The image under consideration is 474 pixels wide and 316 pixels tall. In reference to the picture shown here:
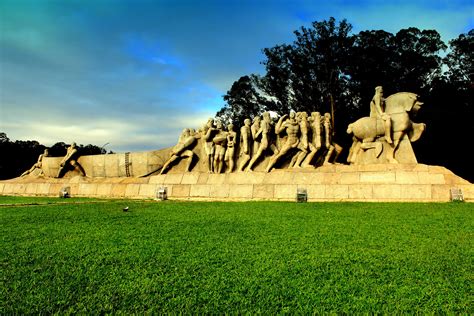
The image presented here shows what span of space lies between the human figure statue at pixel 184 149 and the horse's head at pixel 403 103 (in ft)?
25.3

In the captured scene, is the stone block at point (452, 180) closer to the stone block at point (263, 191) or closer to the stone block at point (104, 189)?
the stone block at point (263, 191)

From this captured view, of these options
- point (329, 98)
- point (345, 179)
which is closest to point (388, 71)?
point (329, 98)

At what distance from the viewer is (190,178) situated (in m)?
14.9

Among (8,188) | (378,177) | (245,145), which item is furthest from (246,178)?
(8,188)

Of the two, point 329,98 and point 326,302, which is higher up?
point 329,98

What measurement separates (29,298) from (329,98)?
92.0ft

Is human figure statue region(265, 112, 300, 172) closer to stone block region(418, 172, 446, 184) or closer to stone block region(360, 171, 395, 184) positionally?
stone block region(360, 171, 395, 184)

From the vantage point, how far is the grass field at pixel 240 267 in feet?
10.0

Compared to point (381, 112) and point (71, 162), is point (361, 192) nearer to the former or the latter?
point (381, 112)

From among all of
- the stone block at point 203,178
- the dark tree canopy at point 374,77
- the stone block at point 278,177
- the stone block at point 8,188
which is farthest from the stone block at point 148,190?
the dark tree canopy at point 374,77

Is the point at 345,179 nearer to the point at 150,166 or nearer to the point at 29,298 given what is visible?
the point at 150,166

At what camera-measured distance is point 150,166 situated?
52.4 feet

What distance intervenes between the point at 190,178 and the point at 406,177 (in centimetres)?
789

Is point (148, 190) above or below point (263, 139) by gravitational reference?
below
